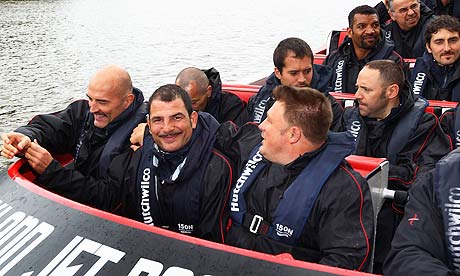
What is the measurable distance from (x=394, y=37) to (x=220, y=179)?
131 inches

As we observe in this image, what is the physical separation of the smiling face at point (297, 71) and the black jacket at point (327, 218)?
1.18m

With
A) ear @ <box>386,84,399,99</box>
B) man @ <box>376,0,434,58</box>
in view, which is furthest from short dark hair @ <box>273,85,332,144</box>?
man @ <box>376,0,434,58</box>

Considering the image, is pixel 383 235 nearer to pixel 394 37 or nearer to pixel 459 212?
pixel 459 212

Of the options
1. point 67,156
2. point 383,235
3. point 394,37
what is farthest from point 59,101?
point 383,235

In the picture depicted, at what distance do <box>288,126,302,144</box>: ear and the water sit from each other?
3386mm

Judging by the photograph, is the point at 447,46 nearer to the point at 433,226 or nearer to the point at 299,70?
the point at 299,70

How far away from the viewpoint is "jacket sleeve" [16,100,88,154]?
8.90ft

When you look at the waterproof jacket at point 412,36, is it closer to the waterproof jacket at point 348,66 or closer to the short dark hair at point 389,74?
the waterproof jacket at point 348,66

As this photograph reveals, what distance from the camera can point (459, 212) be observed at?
1.69m

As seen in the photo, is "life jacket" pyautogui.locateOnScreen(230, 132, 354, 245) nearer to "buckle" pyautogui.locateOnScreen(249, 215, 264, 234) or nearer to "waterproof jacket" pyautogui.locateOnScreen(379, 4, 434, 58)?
"buckle" pyautogui.locateOnScreen(249, 215, 264, 234)

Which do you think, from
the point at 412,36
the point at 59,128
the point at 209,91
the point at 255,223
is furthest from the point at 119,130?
the point at 412,36

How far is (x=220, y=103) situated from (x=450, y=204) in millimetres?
2149

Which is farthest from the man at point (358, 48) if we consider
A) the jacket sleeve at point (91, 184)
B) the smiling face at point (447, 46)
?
the jacket sleeve at point (91, 184)

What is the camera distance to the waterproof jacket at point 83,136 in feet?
8.45
